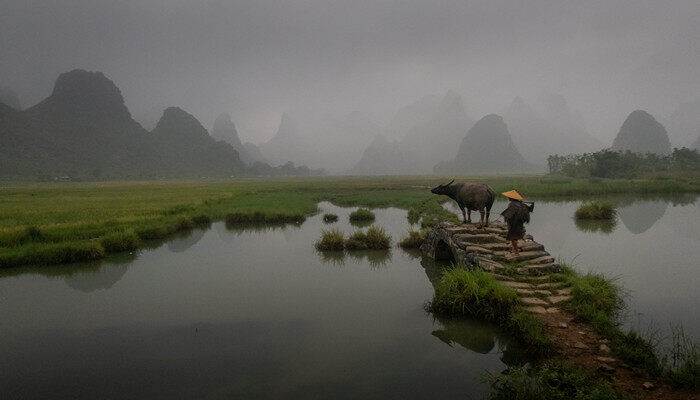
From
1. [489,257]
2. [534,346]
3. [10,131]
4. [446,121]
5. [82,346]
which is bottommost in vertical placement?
[82,346]

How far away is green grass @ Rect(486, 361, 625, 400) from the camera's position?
11.9 ft

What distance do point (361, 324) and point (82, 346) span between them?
15.9 ft

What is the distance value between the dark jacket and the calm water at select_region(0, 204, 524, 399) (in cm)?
238

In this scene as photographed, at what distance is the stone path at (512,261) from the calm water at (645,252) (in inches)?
55.3

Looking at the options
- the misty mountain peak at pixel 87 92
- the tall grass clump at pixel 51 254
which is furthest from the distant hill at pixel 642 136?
the misty mountain peak at pixel 87 92

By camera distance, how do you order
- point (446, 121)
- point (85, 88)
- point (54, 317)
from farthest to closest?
point (446, 121) → point (85, 88) → point (54, 317)

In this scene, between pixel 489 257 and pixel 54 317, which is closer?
pixel 54 317

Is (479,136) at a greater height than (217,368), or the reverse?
(479,136)

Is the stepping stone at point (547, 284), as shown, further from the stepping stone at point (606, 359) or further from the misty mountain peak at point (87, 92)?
the misty mountain peak at point (87, 92)

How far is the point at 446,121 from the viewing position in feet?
648

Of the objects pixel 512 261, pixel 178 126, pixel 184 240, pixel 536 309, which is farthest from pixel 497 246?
pixel 178 126

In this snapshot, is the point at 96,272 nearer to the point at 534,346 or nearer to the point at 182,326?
the point at 182,326

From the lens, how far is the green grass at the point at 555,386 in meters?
3.62

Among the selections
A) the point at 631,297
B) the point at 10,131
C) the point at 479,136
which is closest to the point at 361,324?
the point at 631,297
